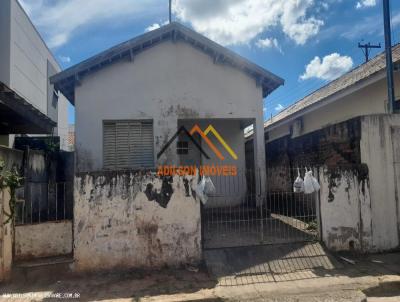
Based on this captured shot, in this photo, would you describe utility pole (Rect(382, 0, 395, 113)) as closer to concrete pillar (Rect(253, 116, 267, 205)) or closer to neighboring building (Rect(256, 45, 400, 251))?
neighboring building (Rect(256, 45, 400, 251))

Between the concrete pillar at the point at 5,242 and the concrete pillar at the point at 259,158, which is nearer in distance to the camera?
the concrete pillar at the point at 5,242

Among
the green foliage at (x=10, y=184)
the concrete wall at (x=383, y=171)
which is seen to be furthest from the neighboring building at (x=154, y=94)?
the concrete wall at (x=383, y=171)

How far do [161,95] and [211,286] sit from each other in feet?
19.4

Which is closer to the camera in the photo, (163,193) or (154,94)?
(163,193)

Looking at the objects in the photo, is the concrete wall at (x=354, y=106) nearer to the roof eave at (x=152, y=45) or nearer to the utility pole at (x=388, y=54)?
the utility pole at (x=388, y=54)

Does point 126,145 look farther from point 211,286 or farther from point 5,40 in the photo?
point 5,40

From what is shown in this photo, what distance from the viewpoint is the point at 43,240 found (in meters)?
6.07

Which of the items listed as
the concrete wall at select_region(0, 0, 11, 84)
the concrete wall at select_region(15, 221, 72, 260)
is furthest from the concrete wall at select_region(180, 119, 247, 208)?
the concrete wall at select_region(0, 0, 11, 84)

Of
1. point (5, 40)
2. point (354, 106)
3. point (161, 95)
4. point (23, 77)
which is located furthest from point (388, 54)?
point (23, 77)

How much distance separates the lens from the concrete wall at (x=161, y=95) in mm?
9266

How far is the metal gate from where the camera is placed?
7.01 metres

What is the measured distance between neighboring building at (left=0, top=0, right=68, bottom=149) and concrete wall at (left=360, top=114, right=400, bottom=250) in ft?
26.0

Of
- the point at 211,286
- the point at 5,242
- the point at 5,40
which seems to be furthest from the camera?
the point at 5,40

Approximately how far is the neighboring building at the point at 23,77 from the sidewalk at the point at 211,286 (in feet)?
13.4
